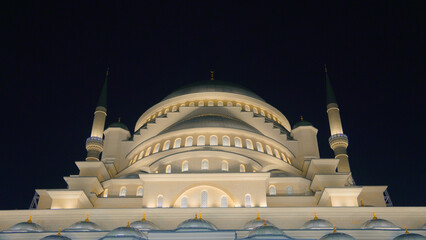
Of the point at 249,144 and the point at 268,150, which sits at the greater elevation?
the point at 249,144

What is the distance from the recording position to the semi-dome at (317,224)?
19844 mm

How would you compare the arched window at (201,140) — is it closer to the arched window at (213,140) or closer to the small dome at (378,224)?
the arched window at (213,140)

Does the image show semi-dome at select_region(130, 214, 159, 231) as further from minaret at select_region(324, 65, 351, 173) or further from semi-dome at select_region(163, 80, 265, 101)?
semi-dome at select_region(163, 80, 265, 101)

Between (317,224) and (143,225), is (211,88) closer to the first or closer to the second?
(143,225)

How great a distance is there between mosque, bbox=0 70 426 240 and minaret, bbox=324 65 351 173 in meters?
0.07

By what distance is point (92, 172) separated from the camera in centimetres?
2569

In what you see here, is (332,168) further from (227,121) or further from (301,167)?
(227,121)

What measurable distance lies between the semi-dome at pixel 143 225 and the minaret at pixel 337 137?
13.0m

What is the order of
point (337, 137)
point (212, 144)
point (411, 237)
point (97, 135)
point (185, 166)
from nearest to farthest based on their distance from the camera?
1. point (411, 237)
2. point (185, 166)
3. point (212, 144)
4. point (337, 137)
5. point (97, 135)

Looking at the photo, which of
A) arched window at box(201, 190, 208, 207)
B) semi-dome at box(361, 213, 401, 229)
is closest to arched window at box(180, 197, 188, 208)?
arched window at box(201, 190, 208, 207)

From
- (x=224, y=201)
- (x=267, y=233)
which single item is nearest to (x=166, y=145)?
(x=224, y=201)

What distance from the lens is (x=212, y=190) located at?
23062 millimetres

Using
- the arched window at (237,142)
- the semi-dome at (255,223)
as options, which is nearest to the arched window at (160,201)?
the semi-dome at (255,223)

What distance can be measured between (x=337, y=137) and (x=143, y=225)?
15.1 m
